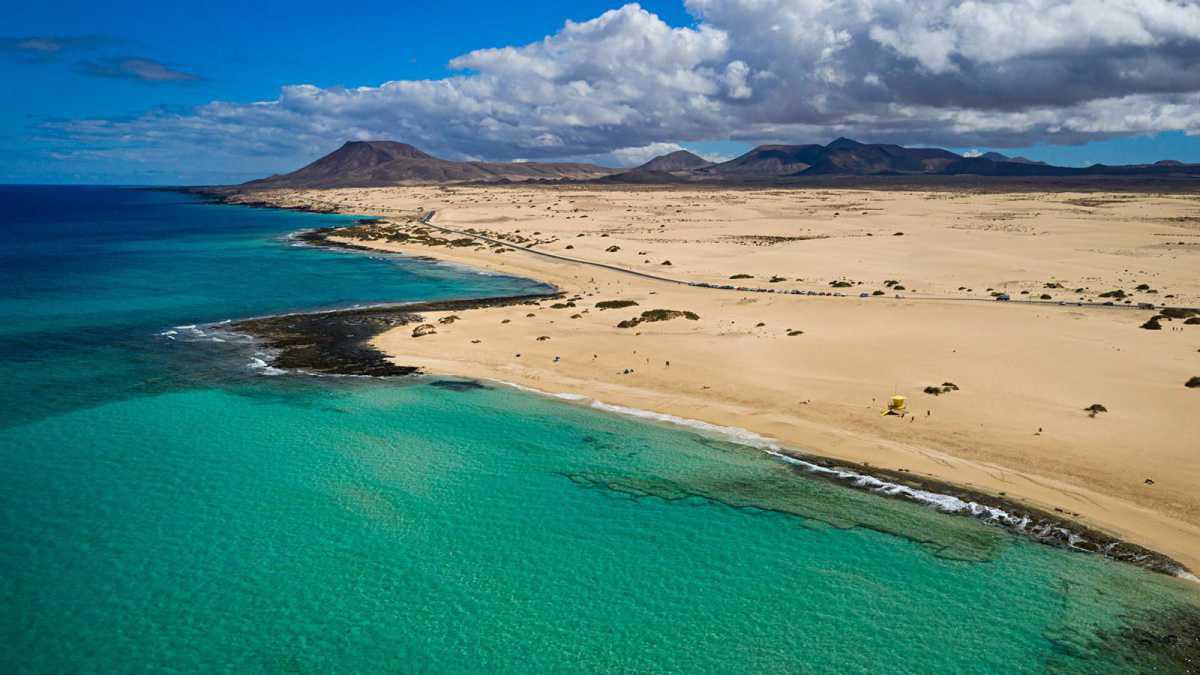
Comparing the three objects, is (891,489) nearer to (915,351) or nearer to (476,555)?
(476,555)

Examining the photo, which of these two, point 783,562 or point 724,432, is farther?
point 724,432

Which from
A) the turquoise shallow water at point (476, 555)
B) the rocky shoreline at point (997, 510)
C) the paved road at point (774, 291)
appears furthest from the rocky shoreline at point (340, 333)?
the rocky shoreline at point (997, 510)

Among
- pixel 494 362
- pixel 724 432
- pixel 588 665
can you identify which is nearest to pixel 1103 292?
pixel 724 432

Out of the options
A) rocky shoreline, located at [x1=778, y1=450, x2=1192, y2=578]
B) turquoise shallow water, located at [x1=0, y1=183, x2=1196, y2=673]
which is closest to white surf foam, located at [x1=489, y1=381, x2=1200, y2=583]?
rocky shoreline, located at [x1=778, y1=450, x2=1192, y2=578]

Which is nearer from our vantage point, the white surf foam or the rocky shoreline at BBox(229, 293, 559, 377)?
the white surf foam

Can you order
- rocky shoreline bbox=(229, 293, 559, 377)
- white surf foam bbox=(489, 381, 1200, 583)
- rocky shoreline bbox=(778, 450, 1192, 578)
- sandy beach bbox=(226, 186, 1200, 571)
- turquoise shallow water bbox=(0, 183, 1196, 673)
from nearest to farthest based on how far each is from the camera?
turquoise shallow water bbox=(0, 183, 1196, 673)
rocky shoreline bbox=(778, 450, 1192, 578)
white surf foam bbox=(489, 381, 1200, 583)
sandy beach bbox=(226, 186, 1200, 571)
rocky shoreline bbox=(229, 293, 559, 377)

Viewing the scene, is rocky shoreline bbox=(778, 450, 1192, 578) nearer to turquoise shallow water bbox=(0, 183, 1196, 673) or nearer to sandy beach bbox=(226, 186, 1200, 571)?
sandy beach bbox=(226, 186, 1200, 571)

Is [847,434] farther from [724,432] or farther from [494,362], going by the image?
[494,362]
